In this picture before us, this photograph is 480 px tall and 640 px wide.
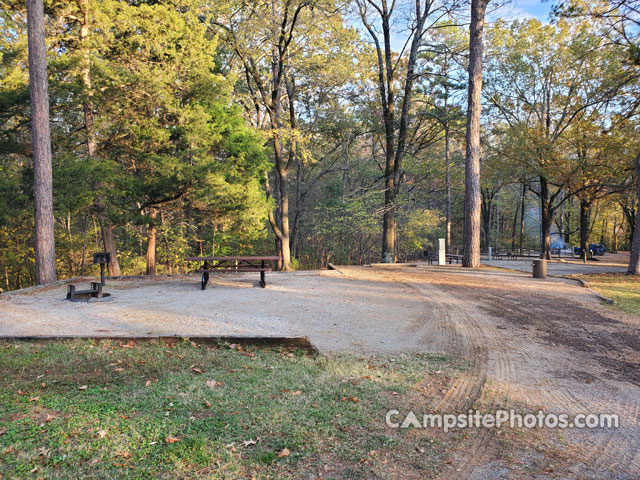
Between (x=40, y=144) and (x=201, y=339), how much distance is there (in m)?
7.83

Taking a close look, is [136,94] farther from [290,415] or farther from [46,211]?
[290,415]

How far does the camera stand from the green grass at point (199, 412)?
2.35 metres

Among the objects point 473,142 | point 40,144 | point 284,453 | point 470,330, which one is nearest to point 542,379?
point 470,330

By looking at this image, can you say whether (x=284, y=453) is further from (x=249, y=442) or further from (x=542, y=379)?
(x=542, y=379)

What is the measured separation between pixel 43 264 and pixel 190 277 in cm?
345

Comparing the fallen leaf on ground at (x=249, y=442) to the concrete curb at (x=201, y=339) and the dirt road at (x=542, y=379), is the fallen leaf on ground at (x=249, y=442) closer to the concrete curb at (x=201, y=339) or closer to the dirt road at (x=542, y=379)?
the dirt road at (x=542, y=379)

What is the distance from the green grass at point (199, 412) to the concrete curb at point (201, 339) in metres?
0.17

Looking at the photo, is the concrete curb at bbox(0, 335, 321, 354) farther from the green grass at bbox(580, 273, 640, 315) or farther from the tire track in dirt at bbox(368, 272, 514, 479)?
the green grass at bbox(580, 273, 640, 315)

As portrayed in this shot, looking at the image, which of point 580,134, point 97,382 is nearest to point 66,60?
point 97,382

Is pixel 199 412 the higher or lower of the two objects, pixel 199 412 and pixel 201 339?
the lower

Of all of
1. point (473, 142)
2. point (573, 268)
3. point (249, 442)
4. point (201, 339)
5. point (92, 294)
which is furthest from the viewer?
point (573, 268)

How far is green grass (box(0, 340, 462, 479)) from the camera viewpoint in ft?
7.70

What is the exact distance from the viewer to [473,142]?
13031 millimetres

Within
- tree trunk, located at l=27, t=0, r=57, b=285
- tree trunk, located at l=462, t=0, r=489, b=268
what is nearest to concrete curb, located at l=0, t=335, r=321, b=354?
tree trunk, located at l=27, t=0, r=57, b=285
